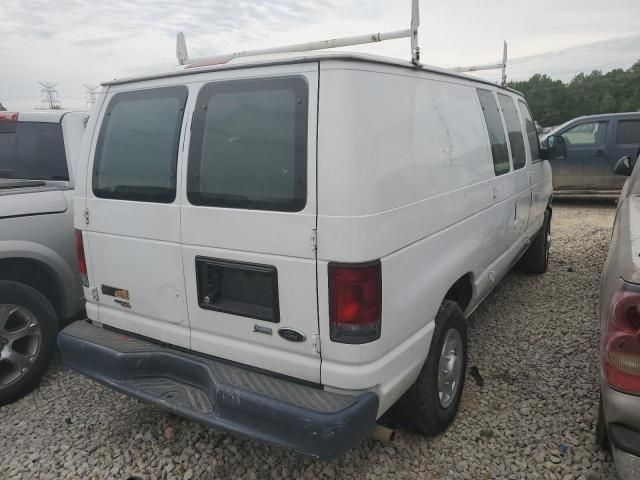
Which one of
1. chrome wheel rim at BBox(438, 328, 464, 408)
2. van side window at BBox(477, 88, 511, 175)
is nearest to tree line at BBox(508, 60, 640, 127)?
van side window at BBox(477, 88, 511, 175)

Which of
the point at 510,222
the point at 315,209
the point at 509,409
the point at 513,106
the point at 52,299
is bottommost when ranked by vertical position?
the point at 509,409

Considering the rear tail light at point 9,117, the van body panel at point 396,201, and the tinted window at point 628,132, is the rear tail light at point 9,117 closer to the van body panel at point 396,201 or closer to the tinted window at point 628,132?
the van body panel at point 396,201

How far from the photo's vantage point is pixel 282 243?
211 centimetres

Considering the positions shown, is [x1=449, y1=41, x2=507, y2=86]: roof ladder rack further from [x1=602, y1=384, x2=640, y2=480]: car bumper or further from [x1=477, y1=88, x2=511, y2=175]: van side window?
[x1=602, y1=384, x2=640, y2=480]: car bumper

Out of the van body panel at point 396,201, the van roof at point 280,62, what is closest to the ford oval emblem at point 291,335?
the van body panel at point 396,201

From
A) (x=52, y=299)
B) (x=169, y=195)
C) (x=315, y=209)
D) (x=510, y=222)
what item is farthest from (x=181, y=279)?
(x=510, y=222)

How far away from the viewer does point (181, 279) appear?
8.07 feet

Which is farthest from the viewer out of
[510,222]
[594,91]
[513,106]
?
[594,91]

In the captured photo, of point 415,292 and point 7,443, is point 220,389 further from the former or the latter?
point 7,443

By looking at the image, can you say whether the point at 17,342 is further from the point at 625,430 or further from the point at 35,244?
the point at 625,430

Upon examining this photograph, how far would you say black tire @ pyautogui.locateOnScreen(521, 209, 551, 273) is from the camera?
552 cm

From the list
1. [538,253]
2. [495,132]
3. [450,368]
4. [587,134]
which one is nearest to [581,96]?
[587,134]

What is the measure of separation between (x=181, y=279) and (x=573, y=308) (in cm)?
382

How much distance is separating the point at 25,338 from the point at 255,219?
2.26 meters
